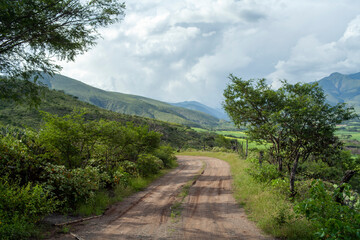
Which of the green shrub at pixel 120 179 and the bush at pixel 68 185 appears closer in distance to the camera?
the bush at pixel 68 185

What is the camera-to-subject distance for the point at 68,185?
7.79 m

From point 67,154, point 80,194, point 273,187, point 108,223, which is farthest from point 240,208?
point 67,154

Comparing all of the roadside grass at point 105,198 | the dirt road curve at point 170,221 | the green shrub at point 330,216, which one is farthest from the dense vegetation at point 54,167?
the green shrub at point 330,216

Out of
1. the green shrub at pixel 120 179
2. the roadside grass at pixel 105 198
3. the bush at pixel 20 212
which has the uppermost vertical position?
the bush at pixel 20 212

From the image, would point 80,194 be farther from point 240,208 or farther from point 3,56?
point 240,208

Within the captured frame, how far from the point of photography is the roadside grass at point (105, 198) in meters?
7.64

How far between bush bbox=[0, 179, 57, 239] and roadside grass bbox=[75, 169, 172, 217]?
1406 millimetres

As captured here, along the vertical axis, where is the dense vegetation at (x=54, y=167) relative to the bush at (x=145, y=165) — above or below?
above

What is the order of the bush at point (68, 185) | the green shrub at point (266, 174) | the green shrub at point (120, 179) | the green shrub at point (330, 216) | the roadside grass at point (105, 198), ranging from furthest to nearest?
1. the green shrub at point (266, 174)
2. the green shrub at point (120, 179)
3. the roadside grass at point (105, 198)
4. the bush at point (68, 185)
5. the green shrub at point (330, 216)

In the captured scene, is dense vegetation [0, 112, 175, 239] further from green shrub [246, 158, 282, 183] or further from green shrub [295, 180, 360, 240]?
green shrub [246, 158, 282, 183]

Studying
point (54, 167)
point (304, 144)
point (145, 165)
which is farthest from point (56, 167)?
point (304, 144)

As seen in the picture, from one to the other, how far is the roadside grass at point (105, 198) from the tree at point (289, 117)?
7.38 m

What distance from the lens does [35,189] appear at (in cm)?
621

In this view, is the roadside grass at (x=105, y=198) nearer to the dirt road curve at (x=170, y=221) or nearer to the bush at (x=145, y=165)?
the dirt road curve at (x=170, y=221)
